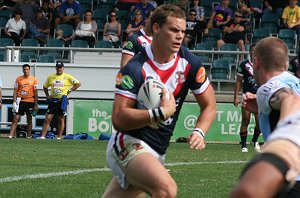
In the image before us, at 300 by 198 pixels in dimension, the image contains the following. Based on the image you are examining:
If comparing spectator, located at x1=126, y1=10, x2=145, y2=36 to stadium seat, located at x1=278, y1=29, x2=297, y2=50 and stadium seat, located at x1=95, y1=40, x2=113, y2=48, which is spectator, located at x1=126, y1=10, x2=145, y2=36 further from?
stadium seat, located at x1=278, y1=29, x2=297, y2=50

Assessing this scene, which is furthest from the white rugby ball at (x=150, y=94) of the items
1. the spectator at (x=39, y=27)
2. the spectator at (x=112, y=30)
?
the spectator at (x=39, y=27)

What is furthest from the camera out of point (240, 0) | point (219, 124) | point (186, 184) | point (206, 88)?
point (240, 0)

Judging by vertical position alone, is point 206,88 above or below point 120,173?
above

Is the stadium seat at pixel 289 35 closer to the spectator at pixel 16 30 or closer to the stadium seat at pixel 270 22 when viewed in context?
the stadium seat at pixel 270 22

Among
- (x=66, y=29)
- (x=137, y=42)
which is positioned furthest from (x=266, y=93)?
(x=66, y=29)

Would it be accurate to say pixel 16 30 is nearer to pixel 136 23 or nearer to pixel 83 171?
pixel 136 23

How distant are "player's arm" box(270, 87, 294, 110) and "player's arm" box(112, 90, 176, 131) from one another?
4.29 feet

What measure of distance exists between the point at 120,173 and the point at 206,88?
1.06 m

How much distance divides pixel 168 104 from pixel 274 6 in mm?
22594

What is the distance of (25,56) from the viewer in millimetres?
28078

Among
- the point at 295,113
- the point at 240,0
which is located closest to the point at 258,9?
the point at 240,0

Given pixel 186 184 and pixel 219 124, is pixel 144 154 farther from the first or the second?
pixel 219 124

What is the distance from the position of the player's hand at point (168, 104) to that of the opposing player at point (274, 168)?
3.02m

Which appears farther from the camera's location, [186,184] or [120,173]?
[186,184]
